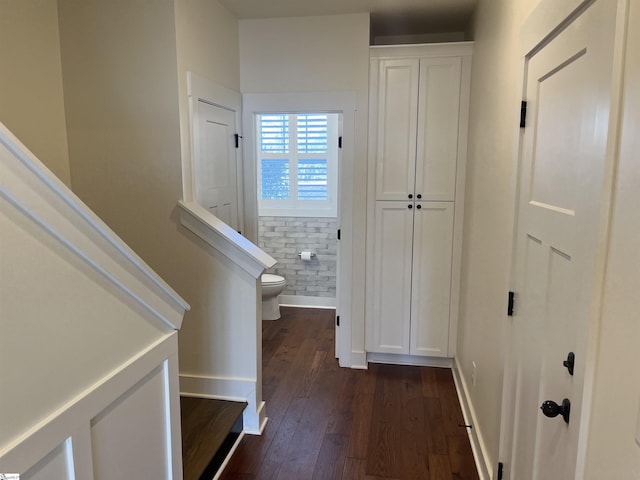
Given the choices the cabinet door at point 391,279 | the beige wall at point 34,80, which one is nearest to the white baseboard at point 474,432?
the cabinet door at point 391,279

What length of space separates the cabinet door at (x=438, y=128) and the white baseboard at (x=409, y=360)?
1267 mm

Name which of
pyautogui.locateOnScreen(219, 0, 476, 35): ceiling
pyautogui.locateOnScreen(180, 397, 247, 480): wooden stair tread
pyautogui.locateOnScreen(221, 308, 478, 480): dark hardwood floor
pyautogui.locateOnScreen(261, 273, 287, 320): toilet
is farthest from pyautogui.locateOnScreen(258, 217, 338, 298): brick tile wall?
pyautogui.locateOnScreen(180, 397, 247, 480): wooden stair tread

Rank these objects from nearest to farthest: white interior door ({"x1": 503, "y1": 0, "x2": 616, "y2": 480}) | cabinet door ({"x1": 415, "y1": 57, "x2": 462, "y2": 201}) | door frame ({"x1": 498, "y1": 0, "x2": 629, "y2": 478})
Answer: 1. door frame ({"x1": 498, "y1": 0, "x2": 629, "y2": 478})
2. white interior door ({"x1": 503, "y1": 0, "x2": 616, "y2": 480})
3. cabinet door ({"x1": 415, "y1": 57, "x2": 462, "y2": 201})

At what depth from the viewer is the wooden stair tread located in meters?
2.10

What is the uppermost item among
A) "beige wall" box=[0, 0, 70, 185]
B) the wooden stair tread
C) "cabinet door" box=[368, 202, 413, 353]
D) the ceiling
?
the ceiling

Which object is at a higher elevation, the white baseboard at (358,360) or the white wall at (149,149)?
the white wall at (149,149)

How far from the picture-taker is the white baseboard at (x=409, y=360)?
344 cm

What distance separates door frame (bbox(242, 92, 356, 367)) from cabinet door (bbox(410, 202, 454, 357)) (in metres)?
0.50

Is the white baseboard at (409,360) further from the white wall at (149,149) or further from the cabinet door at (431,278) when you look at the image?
the white wall at (149,149)

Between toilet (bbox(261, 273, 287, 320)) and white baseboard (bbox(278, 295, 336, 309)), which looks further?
white baseboard (bbox(278, 295, 336, 309))

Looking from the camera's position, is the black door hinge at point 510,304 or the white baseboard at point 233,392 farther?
the white baseboard at point 233,392

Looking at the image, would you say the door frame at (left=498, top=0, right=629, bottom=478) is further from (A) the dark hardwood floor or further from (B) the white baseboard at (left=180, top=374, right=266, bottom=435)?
(B) the white baseboard at (left=180, top=374, right=266, bottom=435)

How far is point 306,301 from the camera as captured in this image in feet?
16.1

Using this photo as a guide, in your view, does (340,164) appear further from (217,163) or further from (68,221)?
(68,221)
